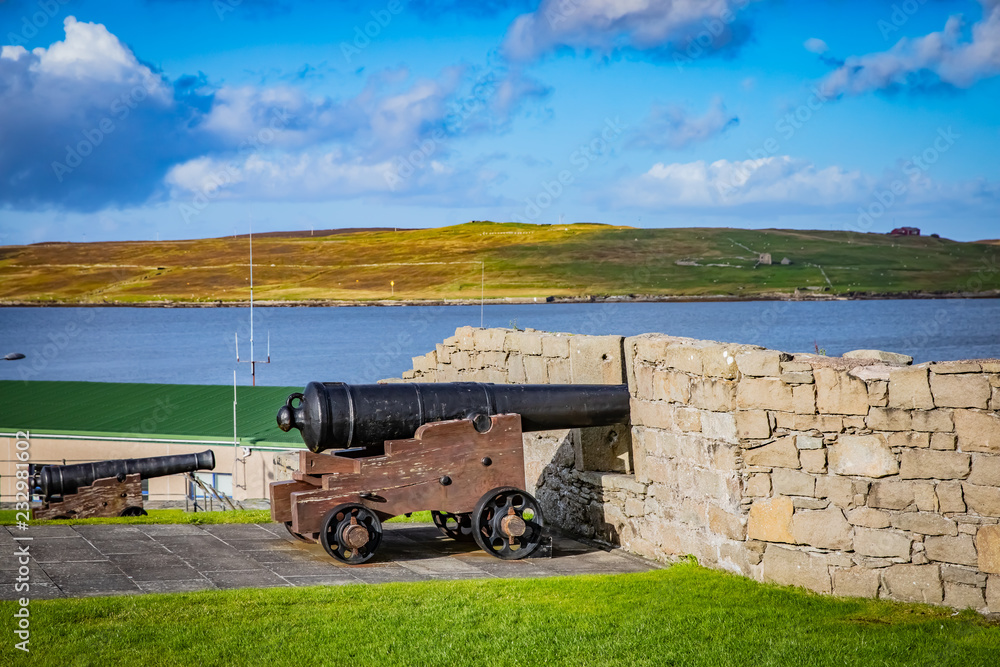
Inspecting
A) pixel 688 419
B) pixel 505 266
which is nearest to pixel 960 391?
pixel 688 419

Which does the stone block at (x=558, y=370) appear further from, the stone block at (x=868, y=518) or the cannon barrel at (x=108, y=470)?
the cannon barrel at (x=108, y=470)

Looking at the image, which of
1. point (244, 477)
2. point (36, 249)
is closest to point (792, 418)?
point (244, 477)

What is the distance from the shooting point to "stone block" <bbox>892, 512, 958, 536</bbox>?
6.37 m

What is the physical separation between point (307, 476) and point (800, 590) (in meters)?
3.84

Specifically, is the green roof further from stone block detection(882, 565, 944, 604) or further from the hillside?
the hillside

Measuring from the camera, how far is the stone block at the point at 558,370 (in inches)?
376

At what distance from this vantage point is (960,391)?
6.27 metres

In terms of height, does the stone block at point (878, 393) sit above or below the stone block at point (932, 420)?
above

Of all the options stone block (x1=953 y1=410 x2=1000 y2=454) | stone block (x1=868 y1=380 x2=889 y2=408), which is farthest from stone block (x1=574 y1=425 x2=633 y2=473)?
stone block (x1=953 y1=410 x2=1000 y2=454)

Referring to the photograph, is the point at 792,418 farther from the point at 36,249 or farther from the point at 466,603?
the point at 36,249

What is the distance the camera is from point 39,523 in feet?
29.2

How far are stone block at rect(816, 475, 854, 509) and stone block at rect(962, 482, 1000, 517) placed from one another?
708 millimetres

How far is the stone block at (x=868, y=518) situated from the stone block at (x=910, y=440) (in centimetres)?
46

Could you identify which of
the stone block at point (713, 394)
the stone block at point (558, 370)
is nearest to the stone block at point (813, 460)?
the stone block at point (713, 394)
